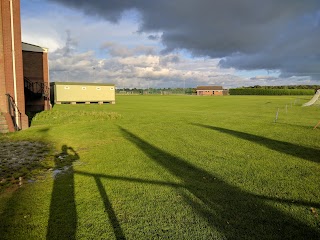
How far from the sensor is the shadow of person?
394 cm

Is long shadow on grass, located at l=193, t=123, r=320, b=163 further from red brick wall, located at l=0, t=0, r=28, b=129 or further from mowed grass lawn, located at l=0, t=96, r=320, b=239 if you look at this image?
red brick wall, located at l=0, t=0, r=28, b=129

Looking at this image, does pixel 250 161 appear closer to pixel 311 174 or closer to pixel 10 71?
pixel 311 174

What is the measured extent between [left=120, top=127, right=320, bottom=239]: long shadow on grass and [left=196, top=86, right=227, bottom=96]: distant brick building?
131575 millimetres

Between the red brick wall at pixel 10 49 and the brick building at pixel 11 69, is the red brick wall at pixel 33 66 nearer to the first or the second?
the red brick wall at pixel 10 49

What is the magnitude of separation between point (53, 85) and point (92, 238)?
38.0 metres

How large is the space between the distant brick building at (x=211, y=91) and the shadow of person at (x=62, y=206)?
131 metres

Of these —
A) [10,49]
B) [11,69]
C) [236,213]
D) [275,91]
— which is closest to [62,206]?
[236,213]

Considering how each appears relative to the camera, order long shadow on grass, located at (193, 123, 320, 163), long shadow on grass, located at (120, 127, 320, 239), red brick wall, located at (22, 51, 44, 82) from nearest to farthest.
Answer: long shadow on grass, located at (120, 127, 320, 239) < long shadow on grass, located at (193, 123, 320, 163) < red brick wall, located at (22, 51, 44, 82)

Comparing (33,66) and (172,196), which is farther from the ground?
(33,66)

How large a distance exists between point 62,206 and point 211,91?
136m

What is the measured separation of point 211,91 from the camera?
449ft

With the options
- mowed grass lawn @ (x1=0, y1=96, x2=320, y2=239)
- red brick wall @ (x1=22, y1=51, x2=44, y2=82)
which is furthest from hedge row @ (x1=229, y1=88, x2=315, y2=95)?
mowed grass lawn @ (x1=0, y1=96, x2=320, y2=239)

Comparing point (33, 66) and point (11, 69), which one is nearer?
point (11, 69)

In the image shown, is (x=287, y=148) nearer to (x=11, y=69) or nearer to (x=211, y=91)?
(x=11, y=69)
